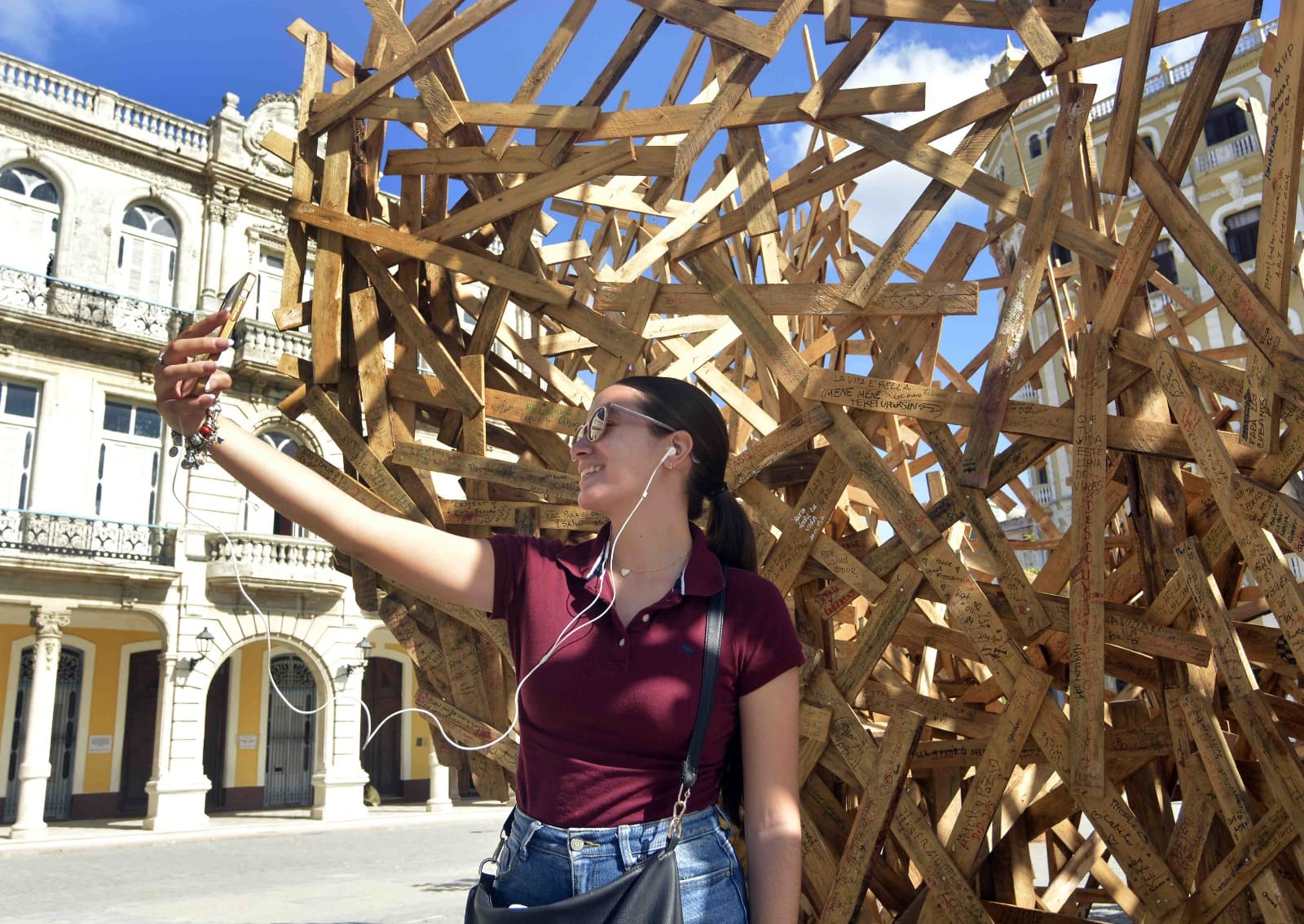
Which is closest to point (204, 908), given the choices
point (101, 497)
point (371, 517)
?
point (371, 517)

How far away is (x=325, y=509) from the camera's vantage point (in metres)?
1.69

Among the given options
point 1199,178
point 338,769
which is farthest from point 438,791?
point 1199,178

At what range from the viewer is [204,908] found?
9.33 meters

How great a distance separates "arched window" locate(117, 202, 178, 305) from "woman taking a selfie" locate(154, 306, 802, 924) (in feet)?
65.4

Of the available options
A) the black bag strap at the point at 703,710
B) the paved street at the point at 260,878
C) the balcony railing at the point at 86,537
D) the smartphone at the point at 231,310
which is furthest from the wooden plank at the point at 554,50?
the balcony railing at the point at 86,537

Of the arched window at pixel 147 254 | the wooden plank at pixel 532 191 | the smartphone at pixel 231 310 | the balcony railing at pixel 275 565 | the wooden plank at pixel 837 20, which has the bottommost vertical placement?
the smartphone at pixel 231 310

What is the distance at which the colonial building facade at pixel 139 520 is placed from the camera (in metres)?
17.3

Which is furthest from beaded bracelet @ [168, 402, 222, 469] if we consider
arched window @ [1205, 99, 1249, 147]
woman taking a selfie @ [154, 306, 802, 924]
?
arched window @ [1205, 99, 1249, 147]

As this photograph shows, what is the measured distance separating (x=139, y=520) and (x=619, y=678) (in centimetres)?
1897

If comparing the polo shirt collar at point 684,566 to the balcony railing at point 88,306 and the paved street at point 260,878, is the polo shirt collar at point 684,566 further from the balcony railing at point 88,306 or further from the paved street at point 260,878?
the balcony railing at point 88,306

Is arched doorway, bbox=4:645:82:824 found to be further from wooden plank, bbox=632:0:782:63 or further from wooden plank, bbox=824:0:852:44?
wooden plank, bbox=824:0:852:44

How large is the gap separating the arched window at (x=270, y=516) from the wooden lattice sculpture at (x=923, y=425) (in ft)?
52.0

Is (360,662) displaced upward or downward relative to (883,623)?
upward

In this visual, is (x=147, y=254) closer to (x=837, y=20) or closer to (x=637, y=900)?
(x=837, y=20)
